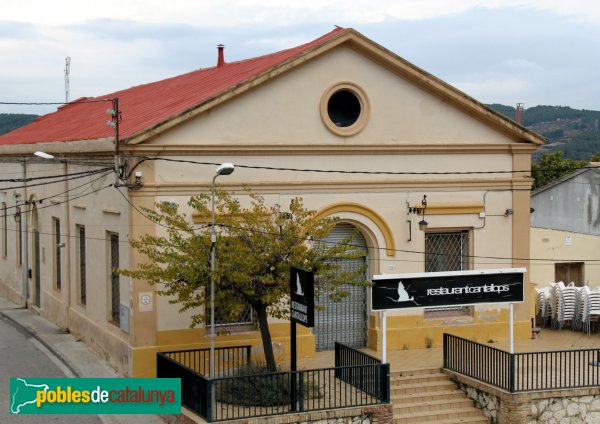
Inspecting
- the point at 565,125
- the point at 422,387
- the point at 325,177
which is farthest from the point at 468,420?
the point at 565,125

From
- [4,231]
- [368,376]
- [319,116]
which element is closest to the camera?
[368,376]

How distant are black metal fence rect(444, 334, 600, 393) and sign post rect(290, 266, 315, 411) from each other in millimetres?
4271

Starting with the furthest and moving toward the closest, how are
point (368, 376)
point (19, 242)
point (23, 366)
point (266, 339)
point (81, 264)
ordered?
point (19, 242)
point (81, 264)
point (23, 366)
point (266, 339)
point (368, 376)

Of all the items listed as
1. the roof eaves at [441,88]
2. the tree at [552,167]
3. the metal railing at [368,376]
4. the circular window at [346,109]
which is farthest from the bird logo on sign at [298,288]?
the tree at [552,167]

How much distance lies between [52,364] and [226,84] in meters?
7.66

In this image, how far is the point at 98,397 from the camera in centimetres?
1923

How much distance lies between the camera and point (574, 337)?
2469 cm

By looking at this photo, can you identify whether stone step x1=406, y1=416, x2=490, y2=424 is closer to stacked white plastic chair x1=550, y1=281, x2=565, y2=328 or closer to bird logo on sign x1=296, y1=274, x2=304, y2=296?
bird logo on sign x1=296, y1=274, x2=304, y2=296

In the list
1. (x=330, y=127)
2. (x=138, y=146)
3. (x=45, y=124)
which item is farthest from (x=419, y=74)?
(x=45, y=124)

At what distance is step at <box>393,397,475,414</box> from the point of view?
19.3 meters

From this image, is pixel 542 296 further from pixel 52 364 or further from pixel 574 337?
pixel 52 364

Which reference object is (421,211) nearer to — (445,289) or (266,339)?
(445,289)

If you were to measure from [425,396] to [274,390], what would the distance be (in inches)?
143

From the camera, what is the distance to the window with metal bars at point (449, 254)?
2344 cm
